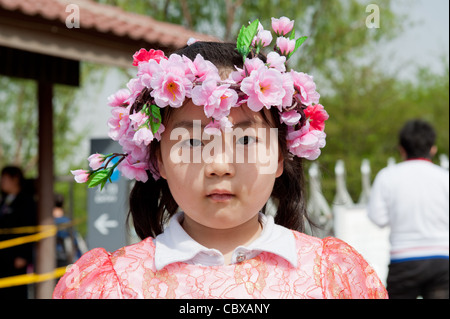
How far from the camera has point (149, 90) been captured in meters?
1.63

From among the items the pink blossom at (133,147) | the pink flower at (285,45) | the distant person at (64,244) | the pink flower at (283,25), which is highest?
the pink flower at (283,25)

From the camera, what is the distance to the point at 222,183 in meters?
1.47

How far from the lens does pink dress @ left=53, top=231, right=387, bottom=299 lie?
1.50 meters

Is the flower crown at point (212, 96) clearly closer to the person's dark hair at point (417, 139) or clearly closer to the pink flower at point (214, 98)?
the pink flower at point (214, 98)

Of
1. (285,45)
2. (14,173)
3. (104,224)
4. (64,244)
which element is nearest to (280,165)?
(285,45)

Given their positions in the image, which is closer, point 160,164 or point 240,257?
point 240,257

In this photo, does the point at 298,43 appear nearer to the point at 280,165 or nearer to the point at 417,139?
the point at 280,165

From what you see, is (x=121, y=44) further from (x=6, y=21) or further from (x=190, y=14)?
(x=190, y=14)

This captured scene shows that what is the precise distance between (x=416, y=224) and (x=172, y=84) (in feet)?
9.44

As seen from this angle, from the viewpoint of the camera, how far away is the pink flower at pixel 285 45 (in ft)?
5.58

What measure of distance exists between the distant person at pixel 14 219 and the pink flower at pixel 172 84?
4.47 metres

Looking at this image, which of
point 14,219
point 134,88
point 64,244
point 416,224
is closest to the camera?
point 134,88

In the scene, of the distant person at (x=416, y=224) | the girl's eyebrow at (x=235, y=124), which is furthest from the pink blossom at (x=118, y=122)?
the distant person at (x=416, y=224)
